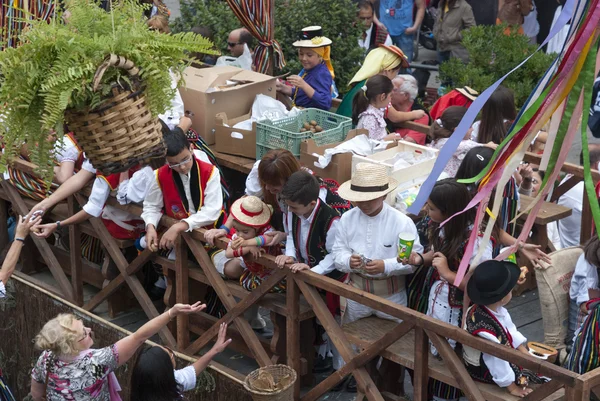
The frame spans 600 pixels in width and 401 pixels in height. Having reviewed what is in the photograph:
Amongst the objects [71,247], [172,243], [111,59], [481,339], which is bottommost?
[71,247]

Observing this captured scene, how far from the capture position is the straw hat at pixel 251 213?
5227 mm

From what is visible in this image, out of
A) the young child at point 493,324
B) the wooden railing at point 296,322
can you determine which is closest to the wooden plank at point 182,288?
the wooden railing at point 296,322

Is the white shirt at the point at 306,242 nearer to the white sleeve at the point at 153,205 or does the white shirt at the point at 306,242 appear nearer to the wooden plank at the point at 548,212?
the white sleeve at the point at 153,205

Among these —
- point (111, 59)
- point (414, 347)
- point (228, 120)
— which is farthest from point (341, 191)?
point (228, 120)

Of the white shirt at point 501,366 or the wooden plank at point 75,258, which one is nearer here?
the white shirt at point 501,366

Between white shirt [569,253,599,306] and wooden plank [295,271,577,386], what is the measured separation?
35.0 inches

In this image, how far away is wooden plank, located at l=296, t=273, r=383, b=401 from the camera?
4723 mm

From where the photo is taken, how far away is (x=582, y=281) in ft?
15.6

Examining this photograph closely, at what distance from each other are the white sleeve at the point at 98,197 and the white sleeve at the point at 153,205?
1.35 ft

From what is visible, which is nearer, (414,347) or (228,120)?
(414,347)

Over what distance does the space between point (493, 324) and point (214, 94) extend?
328 cm

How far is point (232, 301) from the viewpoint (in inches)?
214

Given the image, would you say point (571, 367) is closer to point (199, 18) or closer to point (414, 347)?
point (414, 347)

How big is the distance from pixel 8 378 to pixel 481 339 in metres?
3.92
